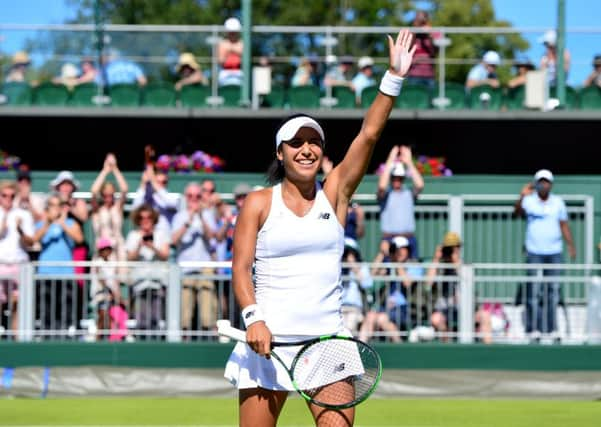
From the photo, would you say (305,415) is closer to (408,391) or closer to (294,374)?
(408,391)

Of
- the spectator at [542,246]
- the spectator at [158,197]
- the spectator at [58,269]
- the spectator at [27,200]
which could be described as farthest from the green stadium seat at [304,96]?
the spectator at [58,269]

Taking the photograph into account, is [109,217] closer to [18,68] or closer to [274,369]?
[18,68]

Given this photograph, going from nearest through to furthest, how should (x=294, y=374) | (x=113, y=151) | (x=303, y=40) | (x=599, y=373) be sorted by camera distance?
(x=294, y=374) < (x=599, y=373) < (x=113, y=151) < (x=303, y=40)

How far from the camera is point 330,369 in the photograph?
5836mm

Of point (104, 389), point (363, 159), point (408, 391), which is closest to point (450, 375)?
point (408, 391)

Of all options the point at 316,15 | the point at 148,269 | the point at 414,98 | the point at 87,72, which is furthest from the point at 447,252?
the point at 316,15

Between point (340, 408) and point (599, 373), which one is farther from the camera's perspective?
point (599, 373)

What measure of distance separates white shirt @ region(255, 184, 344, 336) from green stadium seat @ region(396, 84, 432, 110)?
12258 millimetres

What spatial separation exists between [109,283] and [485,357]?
370 centimetres

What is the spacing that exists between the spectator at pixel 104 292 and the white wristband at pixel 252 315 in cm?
741

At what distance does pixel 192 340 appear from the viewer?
44.1 ft

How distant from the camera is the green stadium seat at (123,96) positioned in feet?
60.4

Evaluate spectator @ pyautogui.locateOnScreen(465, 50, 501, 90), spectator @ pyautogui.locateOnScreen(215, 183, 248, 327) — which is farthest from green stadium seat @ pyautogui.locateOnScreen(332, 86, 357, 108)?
spectator @ pyautogui.locateOnScreen(215, 183, 248, 327)

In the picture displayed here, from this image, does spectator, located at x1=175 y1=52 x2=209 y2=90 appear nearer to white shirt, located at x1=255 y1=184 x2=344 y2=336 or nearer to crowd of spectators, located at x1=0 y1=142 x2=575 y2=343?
crowd of spectators, located at x1=0 y1=142 x2=575 y2=343
